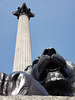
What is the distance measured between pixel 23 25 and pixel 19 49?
4.06m

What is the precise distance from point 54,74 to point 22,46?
1346 cm

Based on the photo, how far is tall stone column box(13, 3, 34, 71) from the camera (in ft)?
49.3

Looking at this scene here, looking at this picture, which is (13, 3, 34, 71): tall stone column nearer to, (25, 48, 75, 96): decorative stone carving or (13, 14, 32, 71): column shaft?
(13, 14, 32, 71): column shaft

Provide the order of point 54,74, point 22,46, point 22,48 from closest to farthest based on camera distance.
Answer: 1. point 54,74
2. point 22,48
3. point 22,46

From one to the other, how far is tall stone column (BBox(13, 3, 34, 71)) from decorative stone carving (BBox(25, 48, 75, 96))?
10204mm

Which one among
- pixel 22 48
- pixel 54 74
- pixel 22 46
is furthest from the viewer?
pixel 22 46

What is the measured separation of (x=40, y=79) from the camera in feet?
12.8

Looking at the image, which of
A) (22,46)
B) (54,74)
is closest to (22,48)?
(22,46)

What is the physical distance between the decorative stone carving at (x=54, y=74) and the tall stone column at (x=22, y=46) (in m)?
10.2

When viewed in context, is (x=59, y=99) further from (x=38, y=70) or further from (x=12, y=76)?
(x=38, y=70)

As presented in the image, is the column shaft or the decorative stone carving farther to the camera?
the column shaft

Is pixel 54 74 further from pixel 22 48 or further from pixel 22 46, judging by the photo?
pixel 22 46

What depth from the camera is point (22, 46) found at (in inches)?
676

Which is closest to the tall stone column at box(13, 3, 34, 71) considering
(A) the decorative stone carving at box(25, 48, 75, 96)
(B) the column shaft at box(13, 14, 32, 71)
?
(B) the column shaft at box(13, 14, 32, 71)
